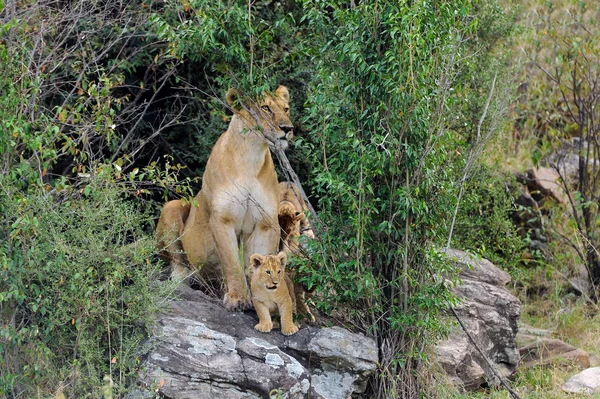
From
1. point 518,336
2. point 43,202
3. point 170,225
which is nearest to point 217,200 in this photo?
point 170,225

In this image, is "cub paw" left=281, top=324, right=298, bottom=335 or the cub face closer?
"cub paw" left=281, top=324, right=298, bottom=335

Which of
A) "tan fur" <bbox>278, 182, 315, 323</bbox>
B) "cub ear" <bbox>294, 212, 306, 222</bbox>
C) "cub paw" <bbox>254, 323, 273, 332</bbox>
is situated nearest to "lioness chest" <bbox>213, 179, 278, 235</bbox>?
"tan fur" <bbox>278, 182, 315, 323</bbox>

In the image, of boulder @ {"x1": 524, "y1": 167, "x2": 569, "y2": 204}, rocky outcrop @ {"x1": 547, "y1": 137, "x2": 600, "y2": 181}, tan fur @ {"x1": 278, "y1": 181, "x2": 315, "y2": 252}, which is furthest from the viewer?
boulder @ {"x1": 524, "y1": 167, "x2": 569, "y2": 204}

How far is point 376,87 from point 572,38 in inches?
217

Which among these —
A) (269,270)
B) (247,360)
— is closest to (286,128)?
(269,270)

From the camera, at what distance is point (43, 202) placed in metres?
7.49

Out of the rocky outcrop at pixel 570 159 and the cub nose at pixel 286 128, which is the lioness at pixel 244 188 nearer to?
the cub nose at pixel 286 128

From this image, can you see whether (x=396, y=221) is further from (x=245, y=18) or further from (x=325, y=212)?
(x=245, y=18)

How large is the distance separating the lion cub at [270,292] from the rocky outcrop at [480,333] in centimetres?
177

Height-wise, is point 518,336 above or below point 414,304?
below

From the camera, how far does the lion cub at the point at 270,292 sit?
7.65 metres

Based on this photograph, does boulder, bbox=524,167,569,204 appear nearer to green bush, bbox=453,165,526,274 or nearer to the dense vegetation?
green bush, bbox=453,165,526,274

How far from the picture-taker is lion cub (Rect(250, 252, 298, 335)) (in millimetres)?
7652

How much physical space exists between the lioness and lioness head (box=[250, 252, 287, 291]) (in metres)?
0.51
